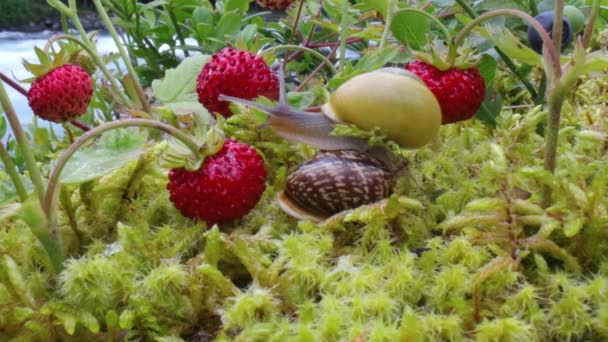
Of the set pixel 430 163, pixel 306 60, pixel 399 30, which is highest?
pixel 399 30

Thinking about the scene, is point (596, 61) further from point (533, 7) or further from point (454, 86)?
point (533, 7)

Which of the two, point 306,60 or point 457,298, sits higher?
point 457,298

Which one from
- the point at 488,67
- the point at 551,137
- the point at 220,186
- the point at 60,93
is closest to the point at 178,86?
the point at 60,93

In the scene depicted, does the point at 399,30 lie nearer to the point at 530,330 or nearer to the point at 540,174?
the point at 540,174

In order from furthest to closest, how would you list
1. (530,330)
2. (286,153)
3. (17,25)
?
(17,25) < (286,153) < (530,330)

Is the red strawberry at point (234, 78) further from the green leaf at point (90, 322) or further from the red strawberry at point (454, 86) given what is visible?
the green leaf at point (90, 322)

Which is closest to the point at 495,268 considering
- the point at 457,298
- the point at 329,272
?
the point at 457,298

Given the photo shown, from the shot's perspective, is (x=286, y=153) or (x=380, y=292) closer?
(x=380, y=292)
